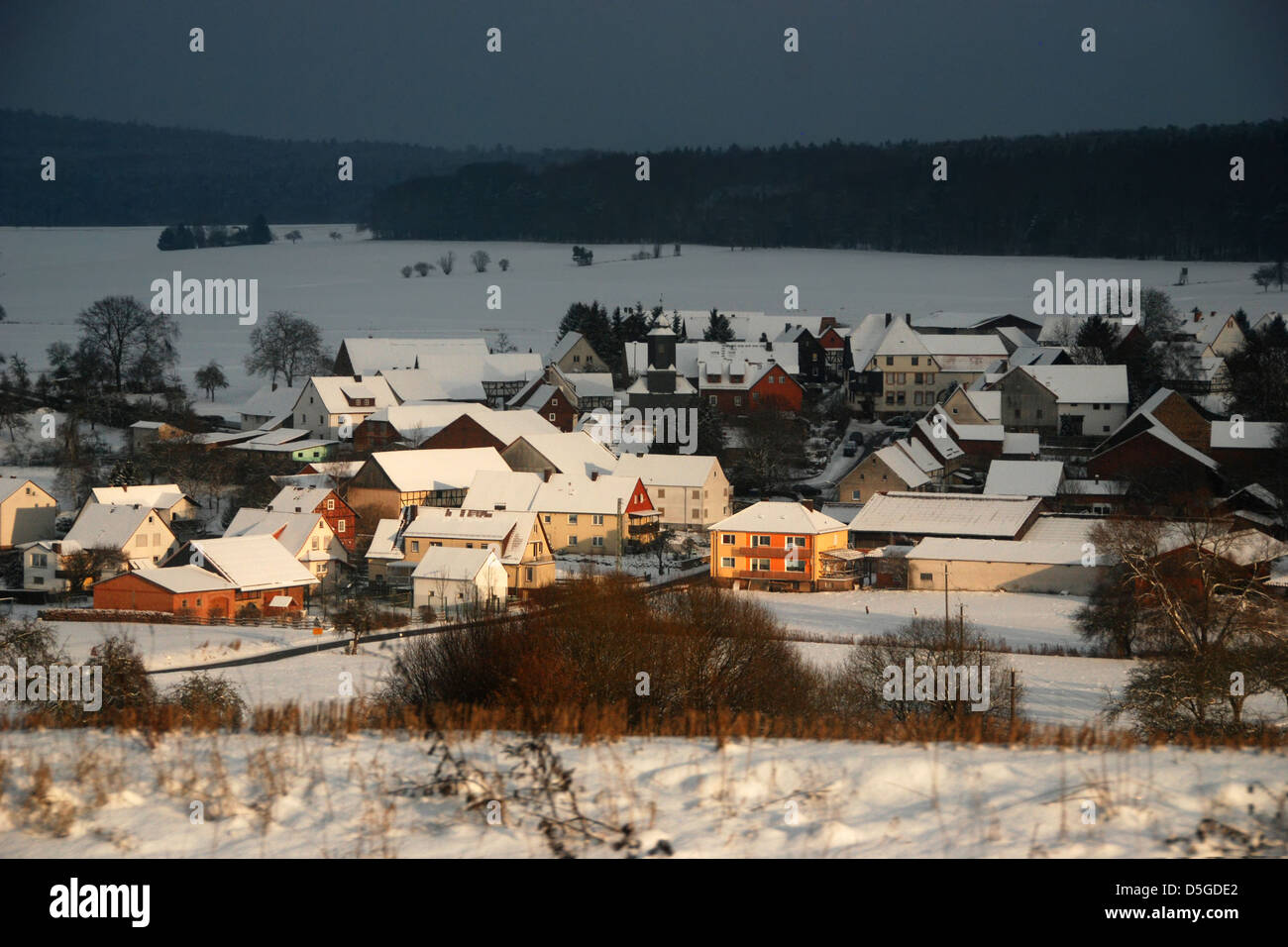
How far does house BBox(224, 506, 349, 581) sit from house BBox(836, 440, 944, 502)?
45.4 ft

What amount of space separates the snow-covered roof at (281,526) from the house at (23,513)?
497 centimetres

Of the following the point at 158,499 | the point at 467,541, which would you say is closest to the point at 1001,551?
the point at 467,541

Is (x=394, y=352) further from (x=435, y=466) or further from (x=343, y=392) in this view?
(x=435, y=466)

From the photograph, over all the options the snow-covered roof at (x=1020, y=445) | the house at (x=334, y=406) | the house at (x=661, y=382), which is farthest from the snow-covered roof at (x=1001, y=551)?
the house at (x=334, y=406)

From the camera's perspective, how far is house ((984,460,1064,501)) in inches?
1427

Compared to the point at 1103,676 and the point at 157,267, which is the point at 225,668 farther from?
the point at 157,267

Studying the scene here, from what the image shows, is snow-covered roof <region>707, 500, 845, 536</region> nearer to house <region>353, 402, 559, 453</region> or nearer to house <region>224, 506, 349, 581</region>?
house <region>224, 506, 349, 581</region>

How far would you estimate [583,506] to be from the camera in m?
35.6

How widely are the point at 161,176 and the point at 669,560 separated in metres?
139

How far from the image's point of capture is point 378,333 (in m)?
76.4

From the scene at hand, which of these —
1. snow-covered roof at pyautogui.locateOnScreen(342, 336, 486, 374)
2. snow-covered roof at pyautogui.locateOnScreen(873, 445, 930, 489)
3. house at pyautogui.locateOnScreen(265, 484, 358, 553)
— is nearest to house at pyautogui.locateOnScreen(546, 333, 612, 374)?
snow-covered roof at pyautogui.locateOnScreen(342, 336, 486, 374)

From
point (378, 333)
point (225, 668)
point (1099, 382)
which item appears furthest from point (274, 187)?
point (225, 668)

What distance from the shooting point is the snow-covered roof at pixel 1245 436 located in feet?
121

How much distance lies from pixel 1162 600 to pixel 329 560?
779 inches
